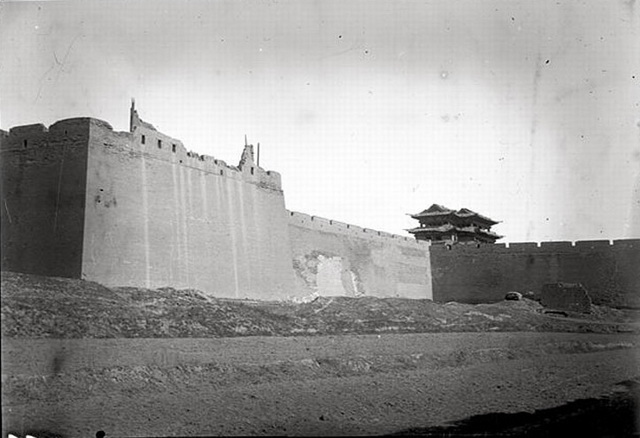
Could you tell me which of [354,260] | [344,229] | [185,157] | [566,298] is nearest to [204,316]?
[185,157]

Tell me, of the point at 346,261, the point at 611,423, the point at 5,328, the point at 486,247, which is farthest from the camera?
the point at 486,247

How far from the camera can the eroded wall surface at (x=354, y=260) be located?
18672 mm

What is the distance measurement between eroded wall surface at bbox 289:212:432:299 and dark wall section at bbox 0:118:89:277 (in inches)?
312

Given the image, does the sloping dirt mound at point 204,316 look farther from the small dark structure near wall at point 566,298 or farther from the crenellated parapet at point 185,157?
the crenellated parapet at point 185,157

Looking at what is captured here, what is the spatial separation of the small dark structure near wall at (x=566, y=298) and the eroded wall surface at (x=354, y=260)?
6.45 m

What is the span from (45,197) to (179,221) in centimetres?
285

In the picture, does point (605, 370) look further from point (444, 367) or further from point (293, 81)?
point (293, 81)

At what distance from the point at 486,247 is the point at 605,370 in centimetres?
1436

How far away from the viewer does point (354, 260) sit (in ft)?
70.1

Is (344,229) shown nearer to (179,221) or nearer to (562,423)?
(179,221)

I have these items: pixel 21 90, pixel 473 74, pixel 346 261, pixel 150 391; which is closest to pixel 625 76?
pixel 473 74

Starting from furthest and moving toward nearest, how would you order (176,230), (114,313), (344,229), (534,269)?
(534,269)
(344,229)
(176,230)
(114,313)

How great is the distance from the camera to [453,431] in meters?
6.36

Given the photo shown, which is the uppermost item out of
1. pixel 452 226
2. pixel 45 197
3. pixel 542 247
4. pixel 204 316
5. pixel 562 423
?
pixel 452 226
